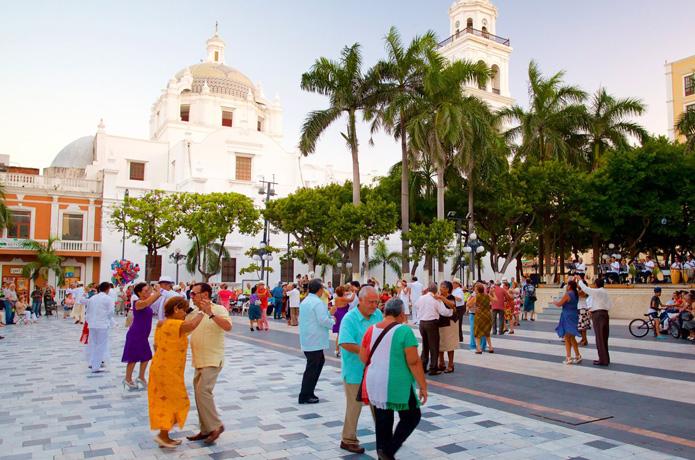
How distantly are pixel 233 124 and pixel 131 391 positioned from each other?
50250mm

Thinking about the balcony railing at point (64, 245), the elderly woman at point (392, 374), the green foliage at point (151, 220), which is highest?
the green foliage at point (151, 220)

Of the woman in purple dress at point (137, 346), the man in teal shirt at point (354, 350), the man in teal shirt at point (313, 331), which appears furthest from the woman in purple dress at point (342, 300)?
the man in teal shirt at point (354, 350)

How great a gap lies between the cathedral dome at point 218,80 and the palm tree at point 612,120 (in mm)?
36464

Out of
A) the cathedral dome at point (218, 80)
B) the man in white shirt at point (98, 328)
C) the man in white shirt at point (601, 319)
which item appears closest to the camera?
the man in white shirt at point (98, 328)

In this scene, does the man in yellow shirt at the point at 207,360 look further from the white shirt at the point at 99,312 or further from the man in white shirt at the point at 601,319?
the man in white shirt at the point at 601,319

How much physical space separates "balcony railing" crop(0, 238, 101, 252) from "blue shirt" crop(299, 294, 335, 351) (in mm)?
35533

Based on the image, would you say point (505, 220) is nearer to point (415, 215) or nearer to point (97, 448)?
point (415, 215)

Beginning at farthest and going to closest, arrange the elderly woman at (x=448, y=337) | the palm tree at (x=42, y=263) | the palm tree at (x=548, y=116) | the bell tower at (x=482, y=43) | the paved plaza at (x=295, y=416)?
the bell tower at (x=482, y=43) → the palm tree at (x=42, y=263) → the palm tree at (x=548, y=116) → the elderly woman at (x=448, y=337) → the paved plaza at (x=295, y=416)

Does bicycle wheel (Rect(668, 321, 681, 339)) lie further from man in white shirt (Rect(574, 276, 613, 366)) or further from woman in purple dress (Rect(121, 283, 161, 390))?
woman in purple dress (Rect(121, 283, 161, 390))

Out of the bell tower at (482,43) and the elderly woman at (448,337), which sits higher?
the bell tower at (482,43)

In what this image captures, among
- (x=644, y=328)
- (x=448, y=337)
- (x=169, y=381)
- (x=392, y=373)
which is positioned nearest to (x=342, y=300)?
(x=448, y=337)

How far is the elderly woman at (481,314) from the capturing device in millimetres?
11406

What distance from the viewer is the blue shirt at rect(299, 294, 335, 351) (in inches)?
289

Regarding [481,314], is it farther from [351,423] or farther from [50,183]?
[50,183]
